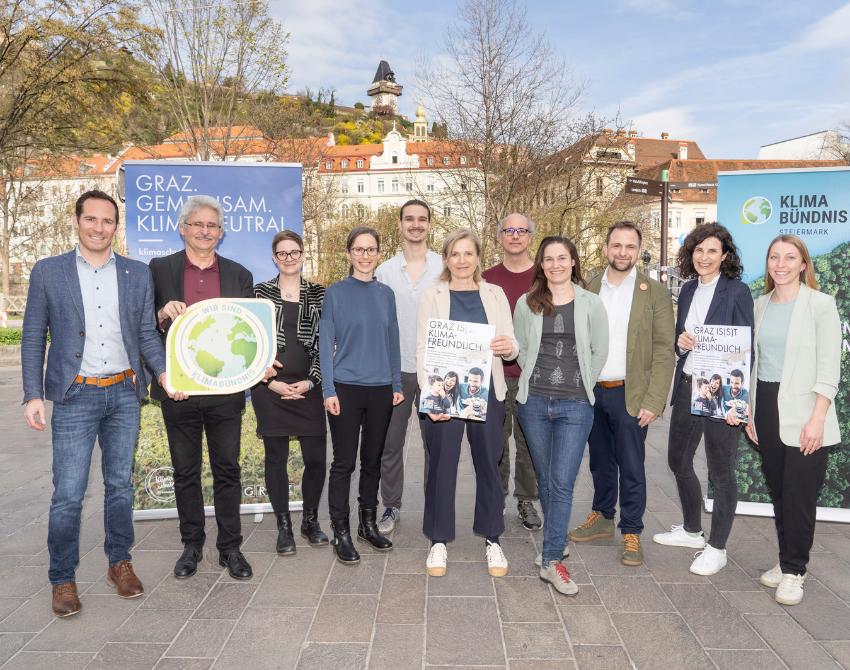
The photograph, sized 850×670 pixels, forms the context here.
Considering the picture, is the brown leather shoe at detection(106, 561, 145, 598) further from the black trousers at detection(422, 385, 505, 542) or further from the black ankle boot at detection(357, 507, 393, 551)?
the black trousers at detection(422, 385, 505, 542)

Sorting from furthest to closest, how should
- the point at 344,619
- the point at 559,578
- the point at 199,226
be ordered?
the point at 199,226
the point at 559,578
the point at 344,619

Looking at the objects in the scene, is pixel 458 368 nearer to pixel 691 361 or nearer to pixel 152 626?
pixel 691 361

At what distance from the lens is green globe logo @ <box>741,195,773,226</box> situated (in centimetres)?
486

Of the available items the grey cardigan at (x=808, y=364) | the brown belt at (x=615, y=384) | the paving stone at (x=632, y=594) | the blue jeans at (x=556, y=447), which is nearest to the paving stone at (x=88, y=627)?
the blue jeans at (x=556, y=447)

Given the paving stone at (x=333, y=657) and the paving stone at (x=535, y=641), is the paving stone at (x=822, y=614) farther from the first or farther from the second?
the paving stone at (x=333, y=657)

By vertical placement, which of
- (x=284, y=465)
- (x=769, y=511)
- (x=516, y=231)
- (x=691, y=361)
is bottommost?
(x=769, y=511)

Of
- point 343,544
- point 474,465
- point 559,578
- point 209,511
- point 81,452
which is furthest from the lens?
point 209,511

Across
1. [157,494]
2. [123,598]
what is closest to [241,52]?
[157,494]

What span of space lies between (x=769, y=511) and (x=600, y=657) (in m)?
2.69

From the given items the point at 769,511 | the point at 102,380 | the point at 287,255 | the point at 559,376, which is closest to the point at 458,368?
the point at 559,376

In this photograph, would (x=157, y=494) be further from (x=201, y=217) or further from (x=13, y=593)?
(x=201, y=217)

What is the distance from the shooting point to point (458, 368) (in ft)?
12.4

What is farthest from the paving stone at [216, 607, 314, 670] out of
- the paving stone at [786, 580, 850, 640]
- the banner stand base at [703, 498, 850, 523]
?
the banner stand base at [703, 498, 850, 523]

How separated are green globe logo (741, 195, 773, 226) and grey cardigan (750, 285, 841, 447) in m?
1.33
